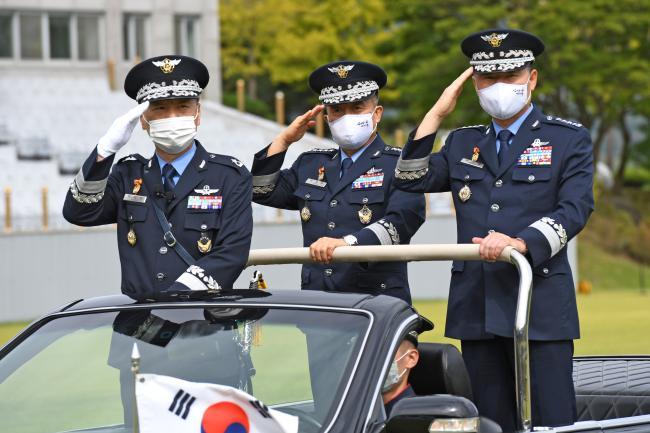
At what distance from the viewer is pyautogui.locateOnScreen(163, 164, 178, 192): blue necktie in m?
6.42

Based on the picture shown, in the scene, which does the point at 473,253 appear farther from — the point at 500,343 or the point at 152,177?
the point at 152,177

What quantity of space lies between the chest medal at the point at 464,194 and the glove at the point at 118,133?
52.3 inches

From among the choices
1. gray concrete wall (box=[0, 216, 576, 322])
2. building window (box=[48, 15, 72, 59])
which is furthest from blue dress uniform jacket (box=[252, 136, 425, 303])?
building window (box=[48, 15, 72, 59])

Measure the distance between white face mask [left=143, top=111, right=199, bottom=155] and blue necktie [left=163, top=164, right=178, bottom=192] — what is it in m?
0.13

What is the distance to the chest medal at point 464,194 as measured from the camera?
6258 millimetres

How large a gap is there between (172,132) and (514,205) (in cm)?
142

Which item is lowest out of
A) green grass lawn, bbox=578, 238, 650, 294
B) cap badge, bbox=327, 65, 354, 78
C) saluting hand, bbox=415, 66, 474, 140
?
green grass lawn, bbox=578, 238, 650, 294

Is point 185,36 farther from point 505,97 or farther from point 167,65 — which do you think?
point 505,97

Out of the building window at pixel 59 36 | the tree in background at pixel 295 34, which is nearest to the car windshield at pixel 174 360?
the building window at pixel 59 36

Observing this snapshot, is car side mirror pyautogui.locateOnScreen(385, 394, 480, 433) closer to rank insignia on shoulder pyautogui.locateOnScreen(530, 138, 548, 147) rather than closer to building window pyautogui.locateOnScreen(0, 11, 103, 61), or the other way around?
rank insignia on shoulder pyautogui.locateOnScreen(530, 138, 548, 147)

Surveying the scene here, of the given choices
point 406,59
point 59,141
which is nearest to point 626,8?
point 406,59

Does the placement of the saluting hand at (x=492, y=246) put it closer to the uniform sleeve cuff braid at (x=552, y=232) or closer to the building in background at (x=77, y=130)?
the uniform sleeve cuff braid at (x=552, y=232)

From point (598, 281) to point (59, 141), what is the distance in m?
15.0

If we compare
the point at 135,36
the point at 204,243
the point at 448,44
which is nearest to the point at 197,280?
the point at 204,243
